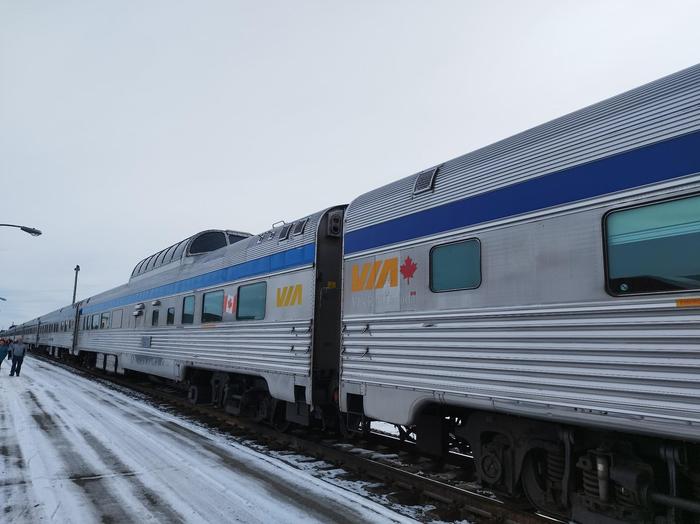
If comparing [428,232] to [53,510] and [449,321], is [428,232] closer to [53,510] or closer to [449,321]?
[449,321]

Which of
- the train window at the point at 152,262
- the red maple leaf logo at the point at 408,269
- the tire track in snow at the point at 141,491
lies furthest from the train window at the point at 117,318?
the red maple leaf logo at the point at 408,269

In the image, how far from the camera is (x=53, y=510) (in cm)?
445

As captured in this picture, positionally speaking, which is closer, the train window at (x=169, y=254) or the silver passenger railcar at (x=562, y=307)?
the silver passenger railcar at (x=562, y=307)

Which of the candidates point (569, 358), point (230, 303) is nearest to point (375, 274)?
point (569, 358)

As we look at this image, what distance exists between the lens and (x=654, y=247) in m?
3.42

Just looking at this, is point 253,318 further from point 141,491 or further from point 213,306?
point 141,491

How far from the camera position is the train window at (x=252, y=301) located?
8141mm

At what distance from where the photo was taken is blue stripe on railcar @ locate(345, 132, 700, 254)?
3377mm

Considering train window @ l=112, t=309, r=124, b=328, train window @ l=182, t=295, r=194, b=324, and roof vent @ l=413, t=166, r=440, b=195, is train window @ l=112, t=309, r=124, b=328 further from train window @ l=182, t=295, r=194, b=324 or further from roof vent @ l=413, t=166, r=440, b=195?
roof vent @ l=413, t=166, r=440, b=195

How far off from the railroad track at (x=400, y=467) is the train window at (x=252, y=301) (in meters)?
1.93

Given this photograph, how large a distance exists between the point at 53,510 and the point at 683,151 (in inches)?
235

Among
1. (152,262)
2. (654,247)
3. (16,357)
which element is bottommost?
(16,357)

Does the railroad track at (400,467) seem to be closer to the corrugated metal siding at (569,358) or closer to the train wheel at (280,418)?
the train wheel at (280,418)

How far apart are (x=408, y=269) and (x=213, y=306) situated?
545cm
